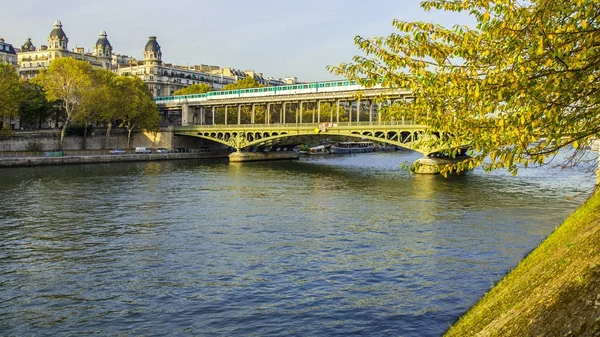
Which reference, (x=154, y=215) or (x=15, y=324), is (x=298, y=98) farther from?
(x=15, y=324)

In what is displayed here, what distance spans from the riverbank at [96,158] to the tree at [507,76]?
185 feet

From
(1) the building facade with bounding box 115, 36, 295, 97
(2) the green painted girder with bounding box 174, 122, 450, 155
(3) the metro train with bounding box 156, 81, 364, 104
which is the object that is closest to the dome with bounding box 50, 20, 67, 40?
(1) the building facade with bounding box 115, 36, 295, 97

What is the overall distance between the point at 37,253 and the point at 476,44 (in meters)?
16.6

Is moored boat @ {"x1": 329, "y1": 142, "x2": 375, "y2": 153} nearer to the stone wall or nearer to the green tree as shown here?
→ the stone wall

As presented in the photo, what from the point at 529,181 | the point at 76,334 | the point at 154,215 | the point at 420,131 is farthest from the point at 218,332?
the point at 420,131

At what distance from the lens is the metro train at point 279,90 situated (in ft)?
224

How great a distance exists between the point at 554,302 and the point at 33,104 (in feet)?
252

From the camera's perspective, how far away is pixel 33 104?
7350cm

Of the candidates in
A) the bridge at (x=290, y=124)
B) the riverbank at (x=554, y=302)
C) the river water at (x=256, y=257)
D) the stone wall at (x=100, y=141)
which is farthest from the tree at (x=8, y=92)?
the riverbank at (x=554, y=302)

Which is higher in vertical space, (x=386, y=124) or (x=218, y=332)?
(x=386, y=124)

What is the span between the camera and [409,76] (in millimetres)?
11102

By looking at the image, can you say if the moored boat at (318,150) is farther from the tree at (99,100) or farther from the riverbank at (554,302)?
the riverbank at (554,302)

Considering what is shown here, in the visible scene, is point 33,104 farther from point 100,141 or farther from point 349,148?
point 349,148

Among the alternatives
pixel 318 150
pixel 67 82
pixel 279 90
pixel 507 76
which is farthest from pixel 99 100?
pixel 507 76
